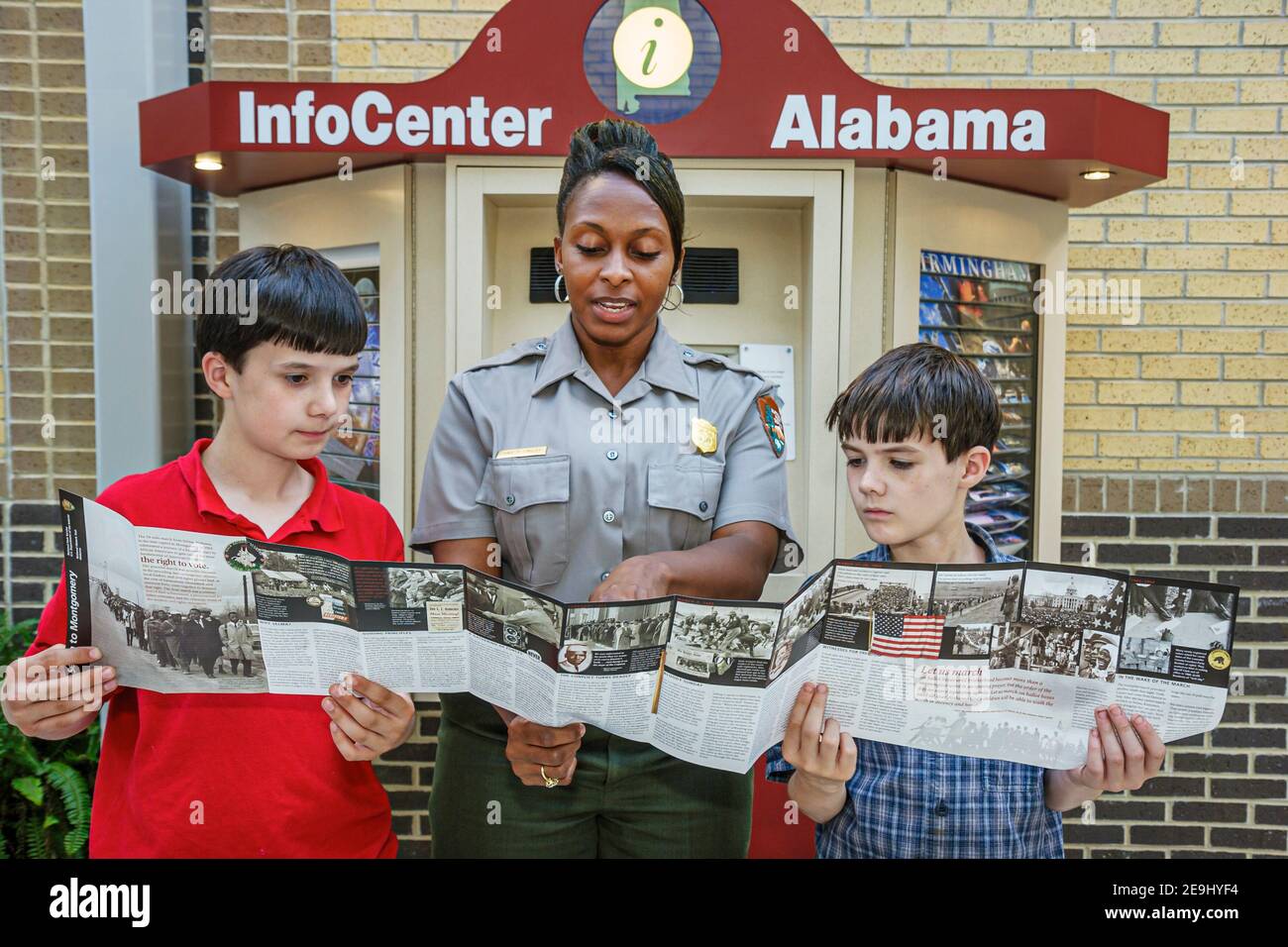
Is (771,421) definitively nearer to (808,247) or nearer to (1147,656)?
(1147,656)

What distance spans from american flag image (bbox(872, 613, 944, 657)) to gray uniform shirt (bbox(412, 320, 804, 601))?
0.34 m

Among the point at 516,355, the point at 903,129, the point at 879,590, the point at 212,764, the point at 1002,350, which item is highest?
the point at 903,129

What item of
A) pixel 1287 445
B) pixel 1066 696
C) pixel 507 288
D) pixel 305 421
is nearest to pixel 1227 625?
pixel 1066 696

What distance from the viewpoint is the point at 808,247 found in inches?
109

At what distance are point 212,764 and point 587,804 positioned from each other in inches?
25.5

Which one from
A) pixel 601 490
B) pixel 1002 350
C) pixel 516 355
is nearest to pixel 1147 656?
pixel 601 490

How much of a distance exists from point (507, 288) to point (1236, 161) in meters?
2.54

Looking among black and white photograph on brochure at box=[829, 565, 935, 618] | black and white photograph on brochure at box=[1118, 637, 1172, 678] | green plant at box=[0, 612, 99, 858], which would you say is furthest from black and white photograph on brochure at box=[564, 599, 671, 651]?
green plant at box=[0, 612, 99, 858]

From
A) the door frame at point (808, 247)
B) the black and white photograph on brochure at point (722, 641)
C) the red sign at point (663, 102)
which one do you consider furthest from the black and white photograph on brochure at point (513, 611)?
the red sign at point (663, 102)

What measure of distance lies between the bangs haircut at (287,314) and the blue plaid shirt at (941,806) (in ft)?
3.35

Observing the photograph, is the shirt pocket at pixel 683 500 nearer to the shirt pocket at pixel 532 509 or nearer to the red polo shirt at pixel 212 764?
the shirt pocket at pixel 532 509

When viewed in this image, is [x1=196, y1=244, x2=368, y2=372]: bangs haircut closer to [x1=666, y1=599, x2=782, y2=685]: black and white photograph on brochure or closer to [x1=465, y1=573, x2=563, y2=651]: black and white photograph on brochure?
[x1=465, y1=573, x2=563, y2=651]: black and white photograph on brochure

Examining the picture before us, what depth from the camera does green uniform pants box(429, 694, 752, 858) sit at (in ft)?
5.84

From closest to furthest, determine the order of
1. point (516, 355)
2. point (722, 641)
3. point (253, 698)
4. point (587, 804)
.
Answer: point (722, 641), point (253, 698), point (587, 804), point (516, 355)
